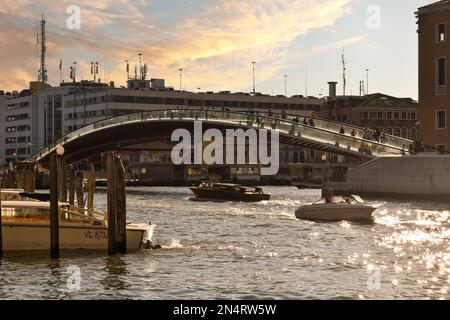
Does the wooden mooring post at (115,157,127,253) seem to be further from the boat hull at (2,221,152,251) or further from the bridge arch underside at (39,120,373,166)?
the bridge arch underside at (39,120,373,166)

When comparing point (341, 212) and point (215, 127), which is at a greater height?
point (215, 127)

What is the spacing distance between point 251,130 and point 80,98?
89.4 m

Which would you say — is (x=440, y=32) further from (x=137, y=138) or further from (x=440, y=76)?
(x=137, y=138)

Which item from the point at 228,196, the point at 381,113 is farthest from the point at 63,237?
the point at 381,113

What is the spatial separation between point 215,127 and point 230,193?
1036 centimetres

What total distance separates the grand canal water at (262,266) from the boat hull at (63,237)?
40cm

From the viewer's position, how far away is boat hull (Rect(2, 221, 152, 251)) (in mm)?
27344

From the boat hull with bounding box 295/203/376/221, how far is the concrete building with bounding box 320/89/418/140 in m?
74.1

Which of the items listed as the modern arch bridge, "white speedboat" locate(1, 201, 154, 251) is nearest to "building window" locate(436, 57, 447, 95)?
the modern arch bridge

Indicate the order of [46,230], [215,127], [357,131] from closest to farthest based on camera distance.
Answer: [46,230] < [357,131] < [215,127]

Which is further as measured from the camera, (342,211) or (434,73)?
(434,73)

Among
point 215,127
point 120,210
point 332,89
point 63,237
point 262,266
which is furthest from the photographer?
point 332,89

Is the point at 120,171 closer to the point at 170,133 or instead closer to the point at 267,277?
the point at 267,277

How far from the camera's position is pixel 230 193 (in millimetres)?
66562
